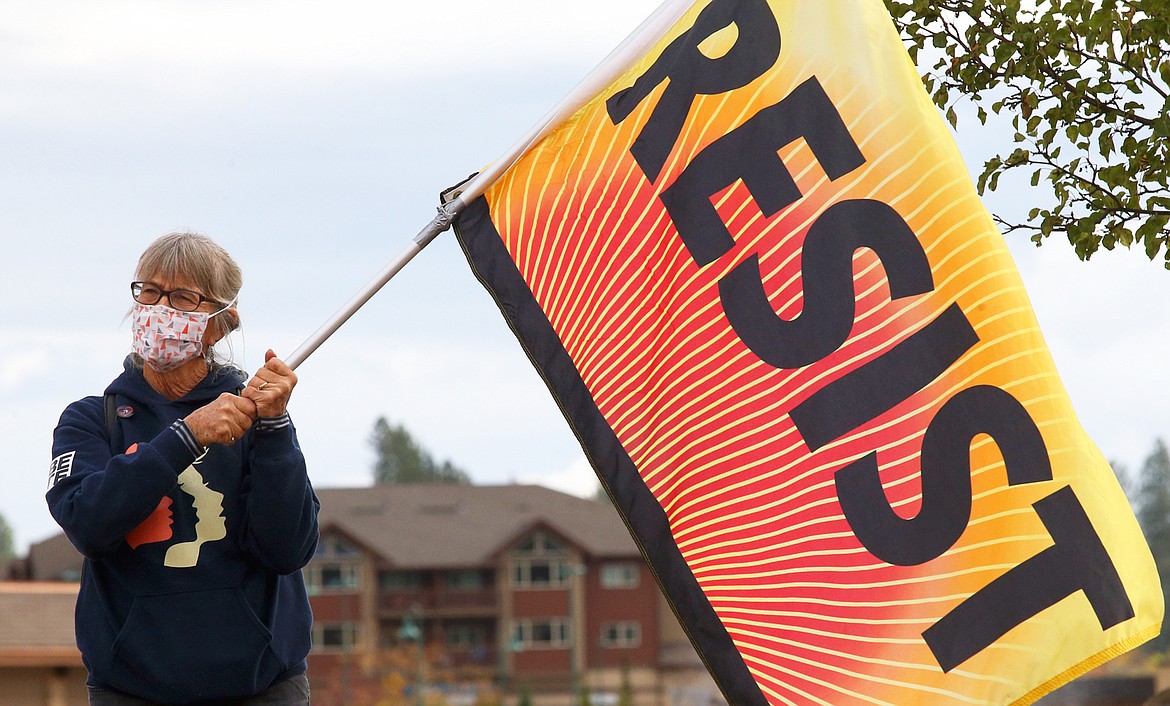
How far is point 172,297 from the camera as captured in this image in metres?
4.02

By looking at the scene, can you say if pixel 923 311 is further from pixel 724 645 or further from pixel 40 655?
pixel 40 655

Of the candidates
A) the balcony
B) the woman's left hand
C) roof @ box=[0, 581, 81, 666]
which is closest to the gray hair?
the woman's left hand

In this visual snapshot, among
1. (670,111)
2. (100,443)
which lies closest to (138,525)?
(100,443)

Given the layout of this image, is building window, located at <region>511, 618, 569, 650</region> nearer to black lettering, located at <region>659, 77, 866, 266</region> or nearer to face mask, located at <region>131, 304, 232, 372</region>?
black lettering, located at <region>659, 77, 866, 266</region>

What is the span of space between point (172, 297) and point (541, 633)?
65.7m

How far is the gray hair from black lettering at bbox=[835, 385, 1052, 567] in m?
1.63

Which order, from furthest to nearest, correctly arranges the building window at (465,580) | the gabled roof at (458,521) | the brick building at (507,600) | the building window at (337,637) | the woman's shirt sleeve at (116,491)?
the building window at (465,580), the gabled roof at (458,521), the brick building at (507,600), the building window at (337,637), the woman's shirt sleeve at (116,491)

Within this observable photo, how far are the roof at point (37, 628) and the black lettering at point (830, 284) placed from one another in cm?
1399

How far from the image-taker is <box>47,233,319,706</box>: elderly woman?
3.78 meters

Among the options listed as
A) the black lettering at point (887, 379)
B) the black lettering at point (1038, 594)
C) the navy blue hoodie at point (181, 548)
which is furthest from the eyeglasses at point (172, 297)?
the black lettering at point (1038, 594)

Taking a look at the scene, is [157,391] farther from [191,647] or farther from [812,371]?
[812,371]

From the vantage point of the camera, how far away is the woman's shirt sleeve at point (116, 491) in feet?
12.2

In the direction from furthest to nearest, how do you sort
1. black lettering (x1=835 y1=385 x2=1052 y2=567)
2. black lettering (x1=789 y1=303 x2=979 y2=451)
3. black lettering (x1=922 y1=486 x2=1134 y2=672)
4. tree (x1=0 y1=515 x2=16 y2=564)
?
tree (x1=0 y1=515 x2=16 y2=564), black lettering (x1=789 y1=303 x2=979 y2=451), black lettering (x1=835 y1=385 x2=1052 y2=567), black lettering (x1=922 y1=486 x2=1134 y2=672)

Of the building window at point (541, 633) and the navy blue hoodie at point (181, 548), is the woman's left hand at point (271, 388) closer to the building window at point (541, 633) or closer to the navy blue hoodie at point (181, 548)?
the navy blue hoodie at point (181, 548)
